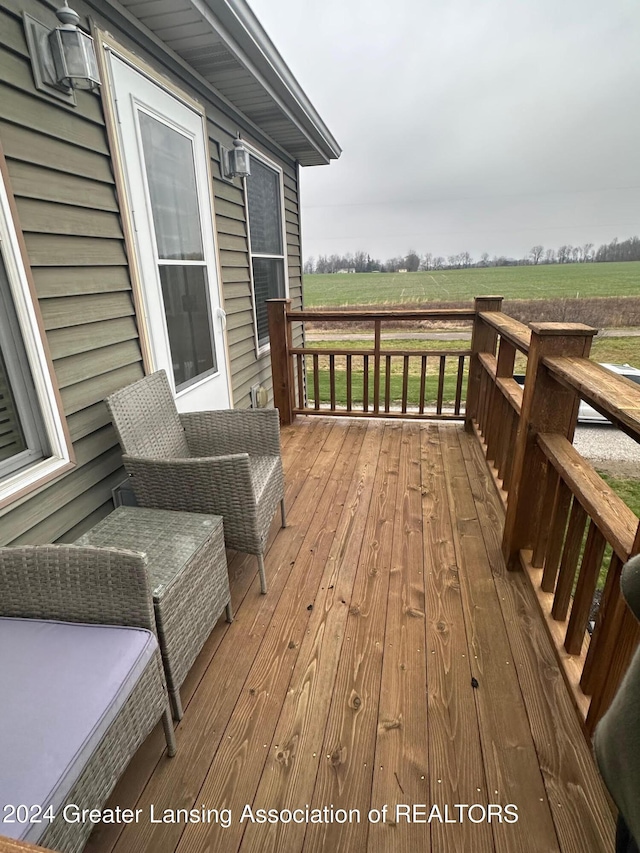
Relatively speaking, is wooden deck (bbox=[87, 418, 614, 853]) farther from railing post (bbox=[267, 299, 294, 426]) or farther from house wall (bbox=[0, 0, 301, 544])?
railing post (bbox=[267, 299, 294, 426])

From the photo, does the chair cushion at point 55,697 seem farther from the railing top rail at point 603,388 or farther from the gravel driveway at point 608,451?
the gravel driveway at point 608,451

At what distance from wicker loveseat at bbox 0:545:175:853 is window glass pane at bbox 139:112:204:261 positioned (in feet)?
6.33

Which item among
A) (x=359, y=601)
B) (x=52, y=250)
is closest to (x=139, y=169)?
(x=52, y=250)

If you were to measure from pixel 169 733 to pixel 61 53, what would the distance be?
2.38 m

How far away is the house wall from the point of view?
58.2 inches

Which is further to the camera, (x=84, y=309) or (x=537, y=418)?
(x=84, y=309)

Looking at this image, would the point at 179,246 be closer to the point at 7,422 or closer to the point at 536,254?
the point at 7,422

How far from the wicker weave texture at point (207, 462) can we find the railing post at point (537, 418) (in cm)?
112

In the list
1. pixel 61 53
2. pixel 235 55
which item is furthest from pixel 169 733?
pixel 235 55

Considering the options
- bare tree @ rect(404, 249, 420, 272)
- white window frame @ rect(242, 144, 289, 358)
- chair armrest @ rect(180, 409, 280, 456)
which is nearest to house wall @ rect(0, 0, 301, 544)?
chair armrest @ rect(180, 409, 280, 456)

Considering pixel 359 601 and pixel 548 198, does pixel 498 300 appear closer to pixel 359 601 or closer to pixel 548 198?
pixel 359 601

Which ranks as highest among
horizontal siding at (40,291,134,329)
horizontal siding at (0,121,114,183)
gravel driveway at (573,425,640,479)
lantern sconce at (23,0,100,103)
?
lantern sconce at (23,0,100,103)

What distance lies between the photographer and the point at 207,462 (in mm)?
1653

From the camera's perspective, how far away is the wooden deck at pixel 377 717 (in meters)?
1.02
